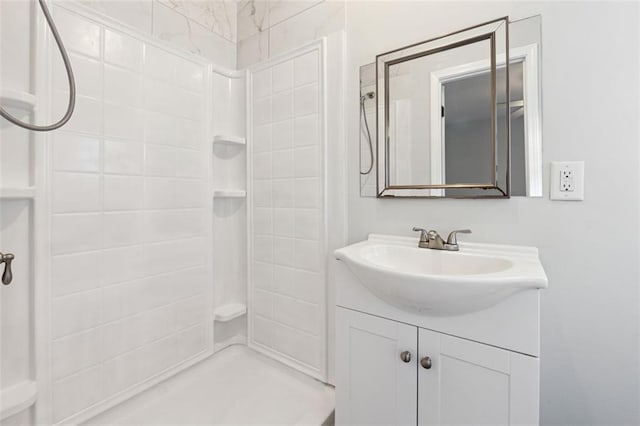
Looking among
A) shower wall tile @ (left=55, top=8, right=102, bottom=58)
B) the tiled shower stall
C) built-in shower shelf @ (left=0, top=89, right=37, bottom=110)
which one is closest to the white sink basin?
the tiled shower stall

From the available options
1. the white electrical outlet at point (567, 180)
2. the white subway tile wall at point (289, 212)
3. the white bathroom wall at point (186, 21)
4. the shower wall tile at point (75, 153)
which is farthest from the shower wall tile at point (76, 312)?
the white electrical outlet at point (567, 180)

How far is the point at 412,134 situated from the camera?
4.22 ft

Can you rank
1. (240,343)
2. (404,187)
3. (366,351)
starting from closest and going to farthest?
(366,351), (404,187), (240,343)

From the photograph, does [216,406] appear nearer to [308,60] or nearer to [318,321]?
[318,321]

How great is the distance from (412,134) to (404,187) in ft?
0.73

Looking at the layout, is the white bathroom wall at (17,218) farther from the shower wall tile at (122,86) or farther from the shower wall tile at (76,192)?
the shower wall tile at (122,86)

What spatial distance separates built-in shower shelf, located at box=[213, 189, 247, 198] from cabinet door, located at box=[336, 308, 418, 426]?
3.04 ft

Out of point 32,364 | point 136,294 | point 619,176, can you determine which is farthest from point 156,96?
point 619,176

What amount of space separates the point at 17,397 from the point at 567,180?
1.95 m

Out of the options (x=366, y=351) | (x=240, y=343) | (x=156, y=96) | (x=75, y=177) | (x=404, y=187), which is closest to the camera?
(x=366, y=351)

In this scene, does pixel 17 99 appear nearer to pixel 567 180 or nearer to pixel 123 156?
pixel 123 156

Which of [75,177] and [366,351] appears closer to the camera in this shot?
[366,351]

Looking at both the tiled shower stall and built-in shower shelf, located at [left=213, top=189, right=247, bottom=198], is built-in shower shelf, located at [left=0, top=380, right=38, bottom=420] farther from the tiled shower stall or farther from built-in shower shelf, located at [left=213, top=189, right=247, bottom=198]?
built-in shower shelf, located at [left=213, top=189, right=247, bottom=198]

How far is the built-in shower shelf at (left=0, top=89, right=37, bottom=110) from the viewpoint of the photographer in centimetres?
97
